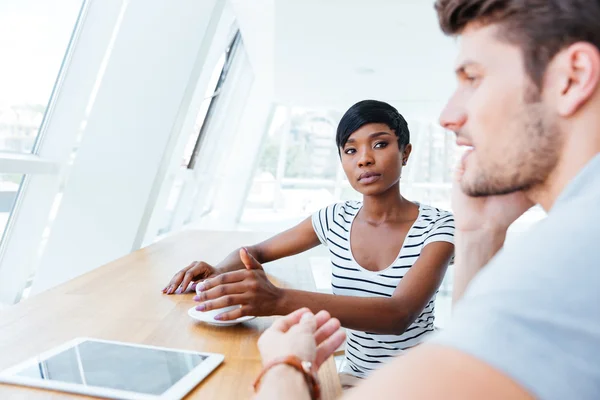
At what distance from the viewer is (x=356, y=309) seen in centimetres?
133

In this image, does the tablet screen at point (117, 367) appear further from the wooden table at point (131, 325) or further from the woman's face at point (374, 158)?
the woman's face at point (374, 158)

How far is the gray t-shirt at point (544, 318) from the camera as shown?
0.43 meters

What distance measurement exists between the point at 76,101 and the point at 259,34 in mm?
3281

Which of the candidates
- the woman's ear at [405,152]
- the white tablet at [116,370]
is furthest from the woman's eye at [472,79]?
the woman's ear at [405,152]

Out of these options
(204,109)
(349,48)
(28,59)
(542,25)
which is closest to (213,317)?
(542,25)

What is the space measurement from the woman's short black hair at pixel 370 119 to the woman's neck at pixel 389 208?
0.55 ft

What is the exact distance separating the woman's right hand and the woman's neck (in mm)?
556

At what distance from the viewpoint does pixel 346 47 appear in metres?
6.14

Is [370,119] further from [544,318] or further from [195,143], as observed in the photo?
[195,143]

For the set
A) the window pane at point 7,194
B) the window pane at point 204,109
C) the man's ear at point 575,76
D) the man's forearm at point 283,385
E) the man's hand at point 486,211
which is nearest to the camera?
the man's ear at point 575,76

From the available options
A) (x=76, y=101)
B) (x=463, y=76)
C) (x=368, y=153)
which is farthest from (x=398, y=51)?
(x=463, y=76)

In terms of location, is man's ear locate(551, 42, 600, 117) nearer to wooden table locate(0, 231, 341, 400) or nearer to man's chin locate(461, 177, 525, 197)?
man's chin locate(461, 177, 525, 197)

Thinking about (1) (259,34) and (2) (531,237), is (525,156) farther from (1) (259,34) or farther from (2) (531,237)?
(1) (259,34)

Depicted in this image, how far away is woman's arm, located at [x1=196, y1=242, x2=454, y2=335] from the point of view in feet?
4.07
